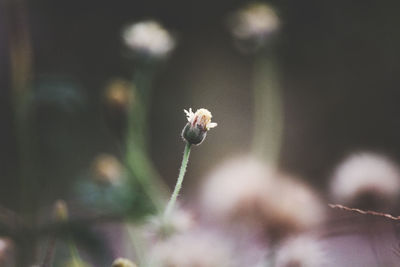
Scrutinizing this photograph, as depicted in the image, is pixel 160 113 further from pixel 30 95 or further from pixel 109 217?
pixel 109 217

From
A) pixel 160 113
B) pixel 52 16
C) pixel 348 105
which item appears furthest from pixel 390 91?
pixel 52 16

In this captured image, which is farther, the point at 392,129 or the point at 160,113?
the point at 160,113

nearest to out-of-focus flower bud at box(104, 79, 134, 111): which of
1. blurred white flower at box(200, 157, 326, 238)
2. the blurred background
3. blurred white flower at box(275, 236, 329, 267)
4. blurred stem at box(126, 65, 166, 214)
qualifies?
blurred stem at box(126, 65, 166, 214)

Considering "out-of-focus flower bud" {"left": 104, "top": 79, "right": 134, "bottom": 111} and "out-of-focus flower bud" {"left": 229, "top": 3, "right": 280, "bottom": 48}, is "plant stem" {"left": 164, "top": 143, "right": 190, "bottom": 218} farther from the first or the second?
"out-of-focus flower bud" {"left": 229, "top": 3, "right": 280, "bottom": 48}

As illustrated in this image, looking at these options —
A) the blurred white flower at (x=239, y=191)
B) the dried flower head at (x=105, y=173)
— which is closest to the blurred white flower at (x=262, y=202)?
the blurred white flower at (x=239, y=191)

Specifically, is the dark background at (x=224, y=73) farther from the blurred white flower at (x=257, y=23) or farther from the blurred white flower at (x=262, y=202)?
the blurred white flower at (x=262, y=202)
